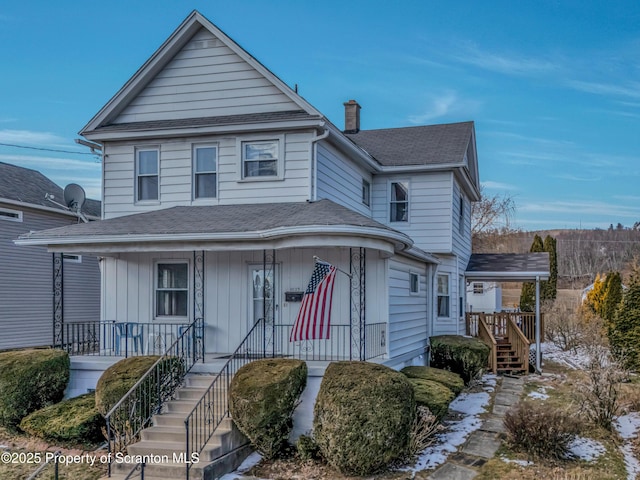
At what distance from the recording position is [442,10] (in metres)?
18.2

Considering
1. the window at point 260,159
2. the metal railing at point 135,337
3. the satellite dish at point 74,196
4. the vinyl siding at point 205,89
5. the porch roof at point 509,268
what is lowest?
the metal railing at point 135,337

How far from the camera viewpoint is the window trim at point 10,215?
17.7 meters

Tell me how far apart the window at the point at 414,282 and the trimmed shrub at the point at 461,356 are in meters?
1.67

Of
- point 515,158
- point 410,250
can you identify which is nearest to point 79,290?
point 410,250

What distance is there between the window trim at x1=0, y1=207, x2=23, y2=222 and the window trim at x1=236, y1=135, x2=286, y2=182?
9.91 m

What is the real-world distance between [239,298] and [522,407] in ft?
19.7

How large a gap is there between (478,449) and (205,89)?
31.6ft

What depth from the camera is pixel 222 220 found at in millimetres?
11039

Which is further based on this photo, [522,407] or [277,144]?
[277,144]

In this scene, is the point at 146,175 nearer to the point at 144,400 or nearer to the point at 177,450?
the point at 144,400

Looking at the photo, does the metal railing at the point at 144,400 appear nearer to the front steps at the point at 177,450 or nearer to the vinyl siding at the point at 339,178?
the front steps at the point at 177,450

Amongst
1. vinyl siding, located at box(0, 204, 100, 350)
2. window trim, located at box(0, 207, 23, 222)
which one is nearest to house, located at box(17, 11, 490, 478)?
window trim, located at box(0, 207, 23, 222)

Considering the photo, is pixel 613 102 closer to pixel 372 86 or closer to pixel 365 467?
pixel 372 86

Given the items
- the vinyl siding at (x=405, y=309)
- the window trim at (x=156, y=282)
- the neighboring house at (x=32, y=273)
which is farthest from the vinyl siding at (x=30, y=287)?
the vinyl siding at (x=405, y=309)
